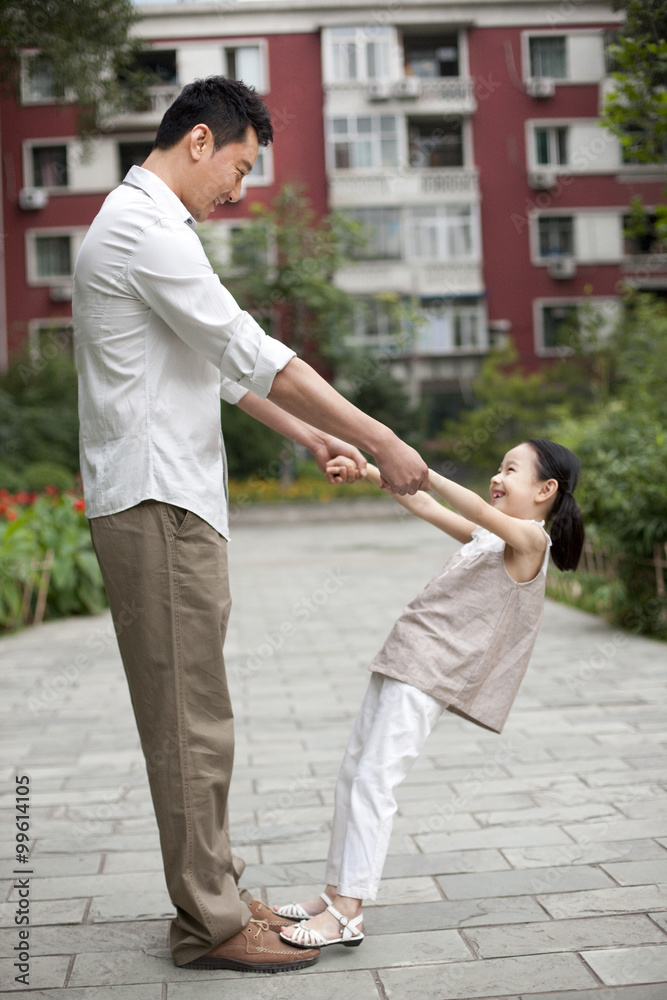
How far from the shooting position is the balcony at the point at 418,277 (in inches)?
995

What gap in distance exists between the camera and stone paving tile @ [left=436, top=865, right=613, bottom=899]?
102 inches

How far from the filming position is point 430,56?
2609 centimetres

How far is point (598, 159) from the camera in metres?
25.1

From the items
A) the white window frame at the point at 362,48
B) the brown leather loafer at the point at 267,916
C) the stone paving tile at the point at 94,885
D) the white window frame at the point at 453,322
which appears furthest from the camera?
the white window frame at the point at 453,322

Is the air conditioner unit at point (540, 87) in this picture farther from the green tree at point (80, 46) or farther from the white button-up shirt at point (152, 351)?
the white button-up shirt at point (152, 351)

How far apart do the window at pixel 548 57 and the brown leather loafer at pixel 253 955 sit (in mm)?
26439

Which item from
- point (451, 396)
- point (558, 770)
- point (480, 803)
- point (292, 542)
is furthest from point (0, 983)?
point (451, 396)

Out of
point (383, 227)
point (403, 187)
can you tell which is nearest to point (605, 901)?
point (383, 227)

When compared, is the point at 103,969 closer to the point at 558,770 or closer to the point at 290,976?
the point at 290,976

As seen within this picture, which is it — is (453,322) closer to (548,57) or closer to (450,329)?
(450,329)

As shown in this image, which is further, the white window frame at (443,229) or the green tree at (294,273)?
the white window frame at (443,229)

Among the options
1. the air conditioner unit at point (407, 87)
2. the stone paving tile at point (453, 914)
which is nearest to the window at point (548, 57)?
the air conditioner unit at point (407, 87)

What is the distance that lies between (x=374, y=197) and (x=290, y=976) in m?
24.6

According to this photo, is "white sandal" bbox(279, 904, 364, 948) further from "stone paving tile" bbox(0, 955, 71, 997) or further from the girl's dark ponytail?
the girl's dark ponytail
